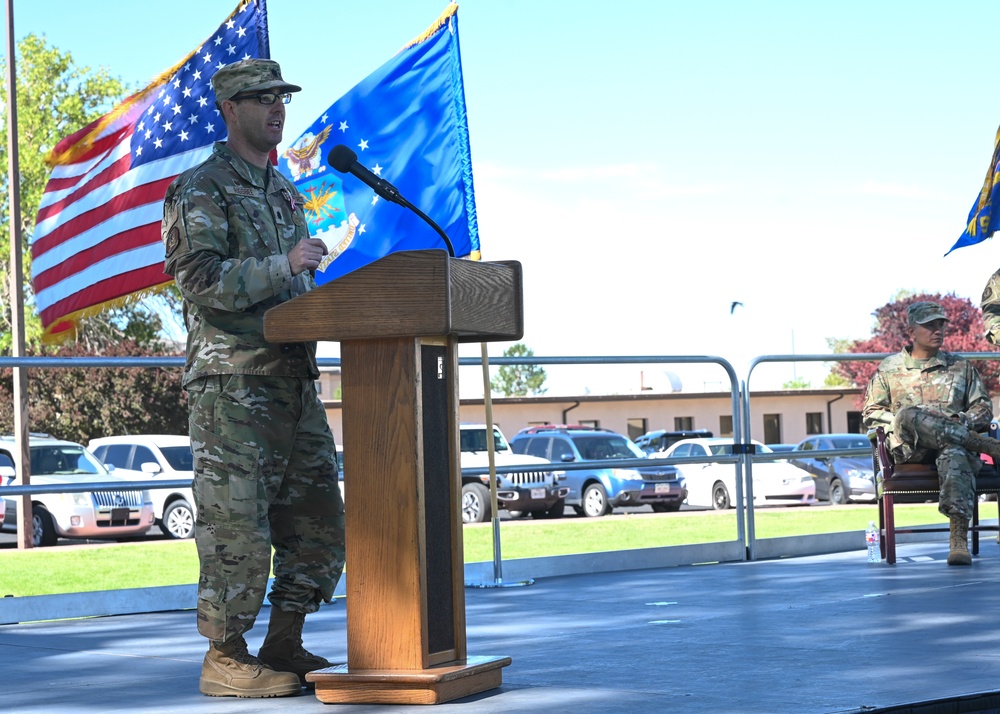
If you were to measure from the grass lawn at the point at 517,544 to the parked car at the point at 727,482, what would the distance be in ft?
2.33

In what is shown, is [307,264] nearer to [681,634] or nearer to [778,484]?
[681,634]

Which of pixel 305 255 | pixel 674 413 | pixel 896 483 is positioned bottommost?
pixel 896 483

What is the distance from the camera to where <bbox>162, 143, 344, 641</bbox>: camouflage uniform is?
157 inches

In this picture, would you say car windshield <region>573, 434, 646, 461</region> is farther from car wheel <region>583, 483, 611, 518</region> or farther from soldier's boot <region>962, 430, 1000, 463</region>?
soldier's boot <region>962, 430, 1000, 463</region>

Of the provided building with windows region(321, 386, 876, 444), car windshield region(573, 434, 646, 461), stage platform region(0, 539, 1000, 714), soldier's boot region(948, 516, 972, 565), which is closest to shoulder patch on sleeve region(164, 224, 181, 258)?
stage platform region(0, 539, 1000, 714)

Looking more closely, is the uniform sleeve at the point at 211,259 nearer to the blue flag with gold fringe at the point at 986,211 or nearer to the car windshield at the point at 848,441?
the blue flag with gold fringe at the point at 986,211

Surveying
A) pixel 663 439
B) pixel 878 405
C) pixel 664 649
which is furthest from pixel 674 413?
pixel 664 649

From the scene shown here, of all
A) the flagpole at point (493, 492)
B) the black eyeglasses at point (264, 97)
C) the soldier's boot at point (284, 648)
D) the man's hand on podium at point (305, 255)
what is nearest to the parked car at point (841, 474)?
the flagpole at point (493, 492)

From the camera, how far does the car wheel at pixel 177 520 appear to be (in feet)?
69.5

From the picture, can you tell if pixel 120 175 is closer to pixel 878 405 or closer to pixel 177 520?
pixel 878 405

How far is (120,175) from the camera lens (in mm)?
8867

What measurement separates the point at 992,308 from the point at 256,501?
5490 mm

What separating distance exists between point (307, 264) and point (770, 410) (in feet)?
145

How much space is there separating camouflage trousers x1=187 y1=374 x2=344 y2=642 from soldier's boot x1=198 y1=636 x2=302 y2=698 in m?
0.07
